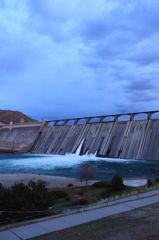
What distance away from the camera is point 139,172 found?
26.2 meters

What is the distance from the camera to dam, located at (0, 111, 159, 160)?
36375 millimetres

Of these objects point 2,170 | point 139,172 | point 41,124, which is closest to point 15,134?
point 41,124

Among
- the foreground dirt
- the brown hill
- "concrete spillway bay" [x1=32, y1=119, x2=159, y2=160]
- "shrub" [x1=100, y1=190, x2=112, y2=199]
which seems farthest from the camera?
the brown hill

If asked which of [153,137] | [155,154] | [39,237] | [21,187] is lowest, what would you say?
[39,237]

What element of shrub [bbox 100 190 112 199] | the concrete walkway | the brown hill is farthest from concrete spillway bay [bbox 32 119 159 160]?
the brown hill

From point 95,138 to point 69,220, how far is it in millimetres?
36423

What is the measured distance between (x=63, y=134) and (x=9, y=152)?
43.0ft

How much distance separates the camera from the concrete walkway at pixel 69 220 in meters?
5.93

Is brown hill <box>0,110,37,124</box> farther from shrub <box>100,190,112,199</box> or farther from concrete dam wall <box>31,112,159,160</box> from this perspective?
shrub <box>100,190,112,199</box>

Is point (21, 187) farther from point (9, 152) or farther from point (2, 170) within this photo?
point (9, 152)

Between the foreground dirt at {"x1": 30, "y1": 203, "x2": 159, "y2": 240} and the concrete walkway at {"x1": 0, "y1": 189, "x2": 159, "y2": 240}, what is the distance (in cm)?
34

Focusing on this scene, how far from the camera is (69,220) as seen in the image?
6.79 meters

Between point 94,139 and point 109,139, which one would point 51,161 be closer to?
point 94,139

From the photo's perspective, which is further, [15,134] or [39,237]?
[15,134]
